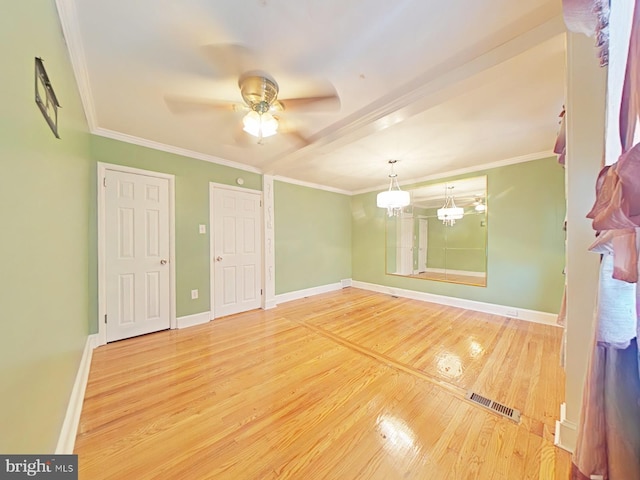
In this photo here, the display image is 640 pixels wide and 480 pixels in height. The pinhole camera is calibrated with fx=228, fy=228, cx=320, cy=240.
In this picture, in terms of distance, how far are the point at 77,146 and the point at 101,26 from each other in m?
0.95

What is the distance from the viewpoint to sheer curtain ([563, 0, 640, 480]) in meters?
0.51

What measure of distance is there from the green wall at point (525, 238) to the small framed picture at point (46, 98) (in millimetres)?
4600

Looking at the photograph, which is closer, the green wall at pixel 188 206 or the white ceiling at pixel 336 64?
the white ceiling at pixel 336 64

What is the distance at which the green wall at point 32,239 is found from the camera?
0.70 m

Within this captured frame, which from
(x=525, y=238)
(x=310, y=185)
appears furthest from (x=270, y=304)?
(x=525, y=238)

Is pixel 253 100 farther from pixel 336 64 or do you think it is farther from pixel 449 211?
pixel 449 211

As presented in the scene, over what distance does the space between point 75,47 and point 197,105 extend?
2.39ft

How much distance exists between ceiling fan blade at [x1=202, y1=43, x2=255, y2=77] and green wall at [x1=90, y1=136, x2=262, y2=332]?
186cm

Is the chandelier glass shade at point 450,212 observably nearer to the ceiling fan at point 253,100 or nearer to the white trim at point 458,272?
the white trim at point 458,272

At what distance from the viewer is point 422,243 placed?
4.57 meters

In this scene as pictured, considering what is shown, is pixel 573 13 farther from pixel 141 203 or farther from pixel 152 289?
pixel 152 289

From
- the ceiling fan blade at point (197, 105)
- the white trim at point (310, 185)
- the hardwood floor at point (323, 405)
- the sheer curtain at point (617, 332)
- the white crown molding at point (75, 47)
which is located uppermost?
the white crown molding at point (75, 47)

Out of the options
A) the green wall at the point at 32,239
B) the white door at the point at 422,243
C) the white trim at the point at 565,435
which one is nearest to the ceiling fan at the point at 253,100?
the green wall at the point at 32,239

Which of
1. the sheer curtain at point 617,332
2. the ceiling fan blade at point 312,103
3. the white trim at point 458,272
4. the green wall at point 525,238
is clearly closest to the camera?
the sheer curtain at point 617,332
